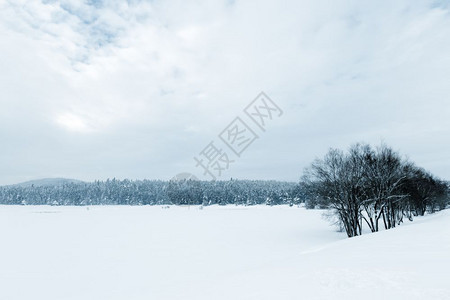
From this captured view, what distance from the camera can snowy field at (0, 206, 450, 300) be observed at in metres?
7.97

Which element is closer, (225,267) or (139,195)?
(225,267)

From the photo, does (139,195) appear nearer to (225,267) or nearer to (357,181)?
(357,181)

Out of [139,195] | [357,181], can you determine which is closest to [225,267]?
[357,181]

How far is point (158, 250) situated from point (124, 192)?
570ft

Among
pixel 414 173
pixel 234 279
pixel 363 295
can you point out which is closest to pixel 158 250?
pixel 234 279


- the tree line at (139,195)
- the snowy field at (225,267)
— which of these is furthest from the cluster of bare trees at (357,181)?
the tree line at (139,195)

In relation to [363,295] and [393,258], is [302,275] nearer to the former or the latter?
[363,295]

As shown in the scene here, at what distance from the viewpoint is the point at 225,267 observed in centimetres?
1980

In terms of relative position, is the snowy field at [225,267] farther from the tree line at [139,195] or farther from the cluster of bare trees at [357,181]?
the tree line at [139,195]

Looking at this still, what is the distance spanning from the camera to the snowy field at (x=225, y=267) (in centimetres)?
797

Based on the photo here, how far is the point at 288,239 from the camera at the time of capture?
32469 mm

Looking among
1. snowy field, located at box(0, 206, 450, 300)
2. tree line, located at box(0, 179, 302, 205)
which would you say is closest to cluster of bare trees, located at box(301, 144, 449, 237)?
snowy field, located at box(0, 206, 450, 300)

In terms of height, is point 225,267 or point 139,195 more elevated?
point 139,195

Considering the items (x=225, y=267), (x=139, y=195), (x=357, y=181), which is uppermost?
(x=139, y=195)
